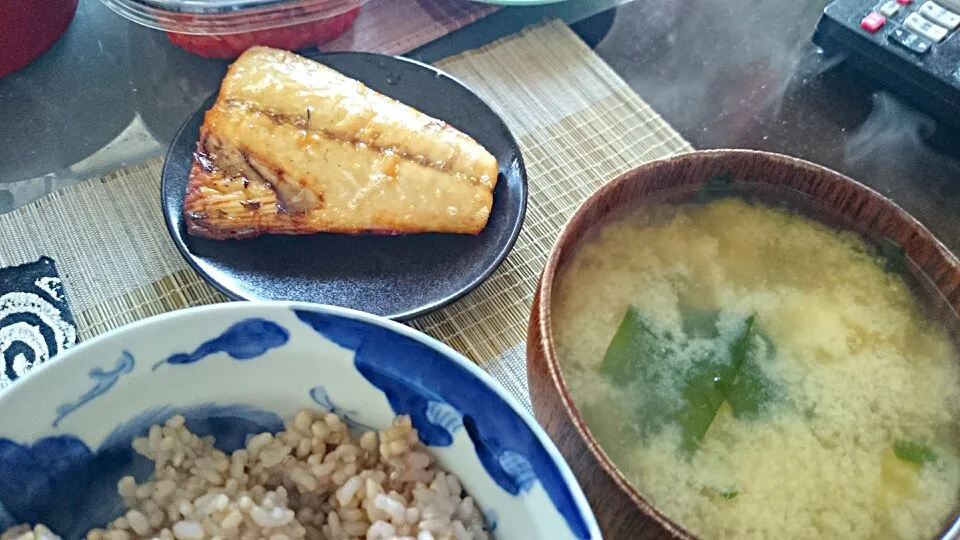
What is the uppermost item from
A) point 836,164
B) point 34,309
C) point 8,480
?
point 836,164

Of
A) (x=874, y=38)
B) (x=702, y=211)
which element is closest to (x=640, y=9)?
(x=874, y=38)

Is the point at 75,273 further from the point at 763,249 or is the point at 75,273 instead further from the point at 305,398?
the point at 763,249

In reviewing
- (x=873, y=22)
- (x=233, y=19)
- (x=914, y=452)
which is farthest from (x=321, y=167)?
(x=873, y=22)

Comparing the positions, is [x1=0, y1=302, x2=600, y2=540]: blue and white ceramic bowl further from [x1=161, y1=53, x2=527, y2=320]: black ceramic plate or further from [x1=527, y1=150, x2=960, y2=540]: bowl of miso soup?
[x1=161, y1=53, x2=527, y2=320]: black ceramic plate

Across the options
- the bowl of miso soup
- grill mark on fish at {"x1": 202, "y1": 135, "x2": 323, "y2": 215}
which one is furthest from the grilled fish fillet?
the bowl of miso soup

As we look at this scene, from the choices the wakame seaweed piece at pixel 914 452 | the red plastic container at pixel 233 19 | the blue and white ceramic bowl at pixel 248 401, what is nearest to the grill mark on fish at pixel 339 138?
the red plastic container at pixel 233 19

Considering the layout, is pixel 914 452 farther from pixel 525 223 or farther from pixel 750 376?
pixel 525 223

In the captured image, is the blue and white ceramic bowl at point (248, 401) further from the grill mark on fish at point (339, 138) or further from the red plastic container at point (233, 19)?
the red plastic container at point (233, 19)
